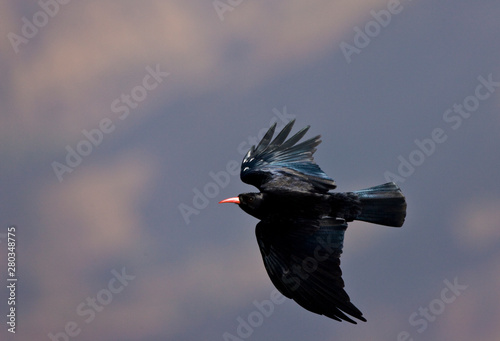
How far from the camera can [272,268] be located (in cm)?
1856

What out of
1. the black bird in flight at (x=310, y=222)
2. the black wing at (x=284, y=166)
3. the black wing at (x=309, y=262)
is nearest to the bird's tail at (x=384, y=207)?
the black bird in flight at (x=310, y=222)

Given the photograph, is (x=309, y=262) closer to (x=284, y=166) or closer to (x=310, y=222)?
(x=310, y=222)

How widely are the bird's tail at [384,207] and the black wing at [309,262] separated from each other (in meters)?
0.87

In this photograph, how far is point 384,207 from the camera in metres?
19.6

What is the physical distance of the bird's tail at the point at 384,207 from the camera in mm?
19484

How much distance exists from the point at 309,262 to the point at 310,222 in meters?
0.92

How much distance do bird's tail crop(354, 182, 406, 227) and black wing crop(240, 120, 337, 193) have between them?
116cm

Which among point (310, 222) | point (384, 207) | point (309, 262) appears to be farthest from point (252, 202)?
point (384, 207)

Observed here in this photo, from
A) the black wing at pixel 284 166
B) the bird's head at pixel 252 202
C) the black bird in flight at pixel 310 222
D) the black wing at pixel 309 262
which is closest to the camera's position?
the black wing at pixel 309 262

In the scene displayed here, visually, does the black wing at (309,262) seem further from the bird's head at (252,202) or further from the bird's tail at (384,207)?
the bird's tail at (384,207)

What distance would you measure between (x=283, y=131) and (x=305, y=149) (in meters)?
0.78

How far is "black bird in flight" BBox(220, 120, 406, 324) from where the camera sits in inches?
707

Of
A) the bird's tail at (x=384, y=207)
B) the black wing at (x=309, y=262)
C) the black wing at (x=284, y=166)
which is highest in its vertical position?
the black wing at (x=284, y=166)

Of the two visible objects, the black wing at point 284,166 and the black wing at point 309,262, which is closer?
the black wing at point 309,262
